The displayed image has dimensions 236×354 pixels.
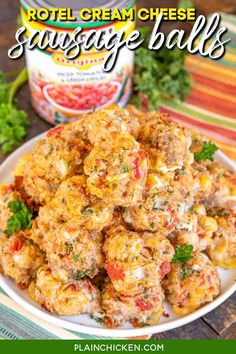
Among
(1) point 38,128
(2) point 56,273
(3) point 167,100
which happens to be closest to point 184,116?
(3) point 167,100

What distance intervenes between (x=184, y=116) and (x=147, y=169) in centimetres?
129

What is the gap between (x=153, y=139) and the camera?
8.67 feet

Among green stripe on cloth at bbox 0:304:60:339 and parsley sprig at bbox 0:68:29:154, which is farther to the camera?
parsley sprig at bbox 0:68:29:154

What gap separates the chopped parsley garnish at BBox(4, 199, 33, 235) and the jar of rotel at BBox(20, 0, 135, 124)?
875 mm

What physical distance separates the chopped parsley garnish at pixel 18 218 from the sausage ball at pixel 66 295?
257mm

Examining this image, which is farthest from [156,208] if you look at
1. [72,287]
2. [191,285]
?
[72,287]

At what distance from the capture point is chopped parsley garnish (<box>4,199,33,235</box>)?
8.96 feet

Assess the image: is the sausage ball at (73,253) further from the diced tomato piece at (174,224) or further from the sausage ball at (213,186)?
the sausage ball at (213,186)

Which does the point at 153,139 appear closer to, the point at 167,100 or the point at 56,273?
the point at 56,273

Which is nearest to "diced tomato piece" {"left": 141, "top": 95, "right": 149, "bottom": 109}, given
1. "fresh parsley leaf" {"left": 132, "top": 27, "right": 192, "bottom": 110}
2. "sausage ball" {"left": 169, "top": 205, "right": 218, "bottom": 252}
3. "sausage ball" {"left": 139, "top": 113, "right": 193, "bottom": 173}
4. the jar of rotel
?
"fresh parsley leaf" {"left": 132, "top": 27, "right": 192, "bottom": 110}

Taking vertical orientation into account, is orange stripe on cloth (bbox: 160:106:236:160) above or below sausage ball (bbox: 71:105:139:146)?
below

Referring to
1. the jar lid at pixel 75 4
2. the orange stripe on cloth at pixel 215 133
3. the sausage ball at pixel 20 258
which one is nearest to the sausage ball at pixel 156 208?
the sausage ball at pixel 20 258

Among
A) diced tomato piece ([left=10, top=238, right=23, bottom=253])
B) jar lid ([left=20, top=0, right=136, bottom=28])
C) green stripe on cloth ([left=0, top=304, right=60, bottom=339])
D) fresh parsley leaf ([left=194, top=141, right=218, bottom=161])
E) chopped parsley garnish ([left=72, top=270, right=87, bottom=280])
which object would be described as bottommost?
green stripe on cloth ([left=0, top=304, right=60, bottom=339])

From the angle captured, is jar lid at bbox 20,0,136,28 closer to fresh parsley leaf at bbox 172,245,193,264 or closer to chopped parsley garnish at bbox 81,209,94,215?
chopped parsley garnish at bbox 81,209,94,215
